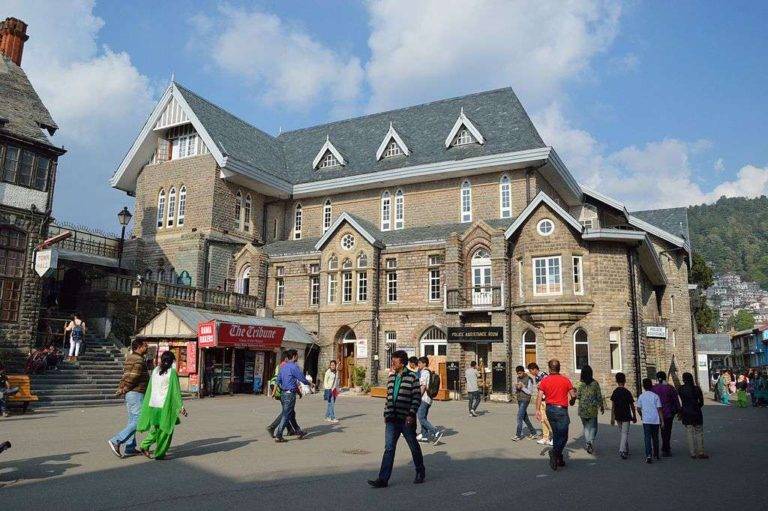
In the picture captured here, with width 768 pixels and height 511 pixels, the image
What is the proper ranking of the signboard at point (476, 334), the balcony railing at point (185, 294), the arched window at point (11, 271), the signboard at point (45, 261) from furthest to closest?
the signboard at point (476, 334)
the balcony railing at point (185, 294)
the signboard at point (45, 261)
the arched window at point (11, 271)

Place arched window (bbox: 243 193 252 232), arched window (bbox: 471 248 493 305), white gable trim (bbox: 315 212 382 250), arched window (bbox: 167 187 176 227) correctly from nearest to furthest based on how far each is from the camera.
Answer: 1. arched window (bbox: 471 248 493 305)
2. white gable trim (bbox: 315 212 382 250)
3. arched window (bbox: 167 187 176 227)
4. arched window (bbox: 243 193 252 232)

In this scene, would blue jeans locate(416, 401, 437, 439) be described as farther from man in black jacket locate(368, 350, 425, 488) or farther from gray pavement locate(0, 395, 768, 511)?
man in black jacket locate(368, 350, 425, 488)

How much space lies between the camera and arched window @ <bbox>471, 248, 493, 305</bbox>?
2898 centimetres

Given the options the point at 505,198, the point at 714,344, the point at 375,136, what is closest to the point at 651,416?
the point at 505,198

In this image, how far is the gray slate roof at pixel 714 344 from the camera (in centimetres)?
4603

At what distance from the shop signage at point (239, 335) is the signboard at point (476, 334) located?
794cm

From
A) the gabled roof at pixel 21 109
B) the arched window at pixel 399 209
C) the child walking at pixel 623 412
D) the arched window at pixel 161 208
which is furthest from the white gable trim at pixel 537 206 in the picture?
the arched window at pixel 161 208

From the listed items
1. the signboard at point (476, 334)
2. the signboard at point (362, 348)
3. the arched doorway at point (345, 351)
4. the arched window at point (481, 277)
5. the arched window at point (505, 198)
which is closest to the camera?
the signboard at point (476, 334)

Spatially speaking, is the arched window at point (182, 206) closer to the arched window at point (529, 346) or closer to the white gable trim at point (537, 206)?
the white gable trim at point (537, 206)

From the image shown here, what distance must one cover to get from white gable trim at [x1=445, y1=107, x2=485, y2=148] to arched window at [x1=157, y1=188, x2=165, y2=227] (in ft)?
56.5

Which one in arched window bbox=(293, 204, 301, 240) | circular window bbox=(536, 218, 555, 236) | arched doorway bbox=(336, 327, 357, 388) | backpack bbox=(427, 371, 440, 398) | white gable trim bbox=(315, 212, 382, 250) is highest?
arched window bbox=(293, 204, 301, 240)

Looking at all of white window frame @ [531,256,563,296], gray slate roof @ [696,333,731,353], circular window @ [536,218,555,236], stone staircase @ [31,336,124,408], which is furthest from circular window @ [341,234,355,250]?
gray slate roof @ [696,333,731,353]

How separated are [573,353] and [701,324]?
107 ft

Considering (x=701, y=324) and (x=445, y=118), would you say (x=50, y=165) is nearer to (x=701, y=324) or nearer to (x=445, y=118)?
(x=445, y=118)
